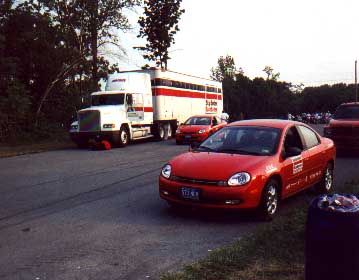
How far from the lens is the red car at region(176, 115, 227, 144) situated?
2153cm

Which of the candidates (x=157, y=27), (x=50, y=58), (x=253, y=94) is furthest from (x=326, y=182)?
(x=253, y=94)

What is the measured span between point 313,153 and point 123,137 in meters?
14.1

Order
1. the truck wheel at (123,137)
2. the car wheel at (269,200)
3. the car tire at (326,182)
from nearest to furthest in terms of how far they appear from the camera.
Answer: the car wheel at (269,200)
the car tire at (326,182)
the truck wheel at (123,137)

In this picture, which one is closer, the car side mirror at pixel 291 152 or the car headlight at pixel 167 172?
the car headlight at pixel 167 172

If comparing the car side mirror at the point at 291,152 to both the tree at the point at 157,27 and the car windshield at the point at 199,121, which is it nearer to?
the car windshield at the point at 199,121

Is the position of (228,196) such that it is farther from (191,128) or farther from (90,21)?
(90,21)

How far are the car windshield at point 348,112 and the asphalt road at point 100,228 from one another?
5.28m

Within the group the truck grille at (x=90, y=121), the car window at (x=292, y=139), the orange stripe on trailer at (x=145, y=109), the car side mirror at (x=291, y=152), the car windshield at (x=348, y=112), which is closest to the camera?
the car side mirror at (x=291, y=152)

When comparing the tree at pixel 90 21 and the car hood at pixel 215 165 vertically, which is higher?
the tree at pixel 90 21

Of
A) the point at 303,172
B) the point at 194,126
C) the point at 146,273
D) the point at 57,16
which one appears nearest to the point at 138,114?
the point at 194,126

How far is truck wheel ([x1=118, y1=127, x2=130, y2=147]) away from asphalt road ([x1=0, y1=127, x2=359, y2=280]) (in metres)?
9.68

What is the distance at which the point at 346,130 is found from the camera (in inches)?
619

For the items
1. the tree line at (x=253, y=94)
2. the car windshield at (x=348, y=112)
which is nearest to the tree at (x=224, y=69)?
the tree line at (x=253, y=94)

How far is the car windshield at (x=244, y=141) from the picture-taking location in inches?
301
